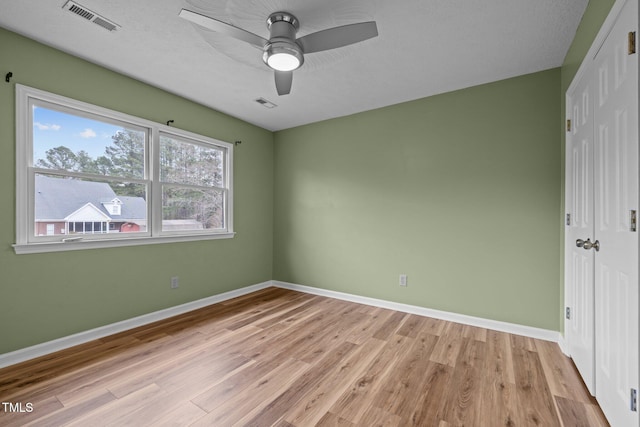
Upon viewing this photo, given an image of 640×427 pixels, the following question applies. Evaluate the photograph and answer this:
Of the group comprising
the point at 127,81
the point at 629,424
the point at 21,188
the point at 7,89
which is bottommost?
the point at 629,424

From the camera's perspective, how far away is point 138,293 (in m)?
2.97

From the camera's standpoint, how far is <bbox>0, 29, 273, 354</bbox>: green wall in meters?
2.19

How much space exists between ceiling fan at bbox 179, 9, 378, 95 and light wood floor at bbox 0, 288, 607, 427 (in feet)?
7.54

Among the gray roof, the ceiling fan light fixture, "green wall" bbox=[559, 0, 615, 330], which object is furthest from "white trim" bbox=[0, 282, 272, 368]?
"green wall" bbox=[559, 0, 615, 330]

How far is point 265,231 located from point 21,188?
2853mm

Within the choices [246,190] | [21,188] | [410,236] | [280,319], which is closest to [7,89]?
[21,188]

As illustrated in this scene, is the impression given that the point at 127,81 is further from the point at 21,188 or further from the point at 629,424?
the point at 629,424

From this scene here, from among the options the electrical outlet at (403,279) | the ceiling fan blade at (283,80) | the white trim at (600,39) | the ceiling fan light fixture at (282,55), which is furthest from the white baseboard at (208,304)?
the ceiling fan light fixture at (282,55)

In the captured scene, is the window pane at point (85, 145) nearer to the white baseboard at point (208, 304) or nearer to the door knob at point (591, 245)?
the white baseboard at point (208, 304)

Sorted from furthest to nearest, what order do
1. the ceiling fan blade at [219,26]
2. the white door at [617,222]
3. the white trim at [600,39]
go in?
the ceiling fan blade at [219,26] → the white trim at [600,39] → the white door at [617,222]

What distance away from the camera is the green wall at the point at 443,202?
273 centimetres

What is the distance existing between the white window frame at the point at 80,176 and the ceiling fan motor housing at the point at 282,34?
1.99 meters

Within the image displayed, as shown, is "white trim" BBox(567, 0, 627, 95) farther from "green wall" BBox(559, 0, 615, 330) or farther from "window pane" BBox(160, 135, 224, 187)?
"window pane" BBox(160, 135, 224, 187)

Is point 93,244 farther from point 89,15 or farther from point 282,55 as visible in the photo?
point 282,55
